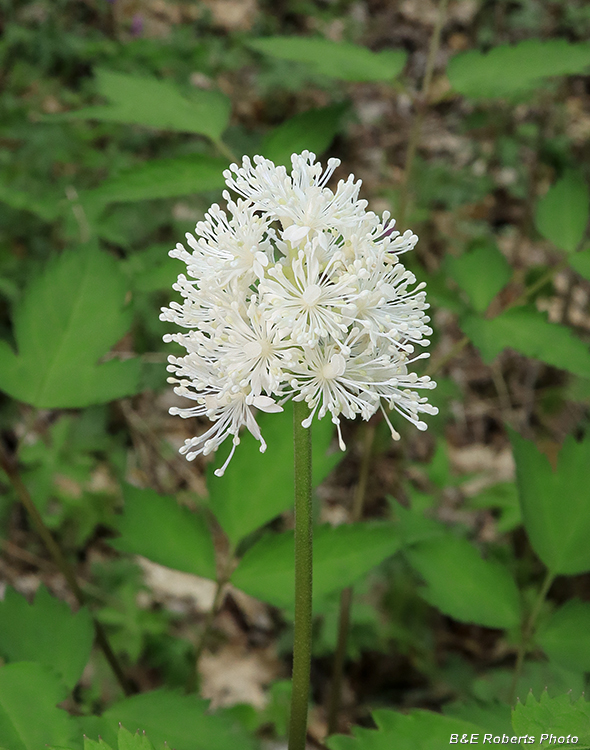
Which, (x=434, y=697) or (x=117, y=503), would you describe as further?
(x=117, y=503)

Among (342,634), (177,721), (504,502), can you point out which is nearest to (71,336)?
(177,721)

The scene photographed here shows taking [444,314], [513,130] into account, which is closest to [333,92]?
[513,130]

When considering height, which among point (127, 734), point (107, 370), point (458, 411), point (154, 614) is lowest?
point (154, 614)

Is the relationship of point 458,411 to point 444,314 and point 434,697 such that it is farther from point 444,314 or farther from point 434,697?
point 434,697

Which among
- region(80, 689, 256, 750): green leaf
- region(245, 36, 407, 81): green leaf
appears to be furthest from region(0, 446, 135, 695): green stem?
region(245, 36, 407, 81): green leaf

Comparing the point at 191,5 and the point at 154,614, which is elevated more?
the point at 191,5

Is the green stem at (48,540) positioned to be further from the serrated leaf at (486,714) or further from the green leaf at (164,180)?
the serrated leaf at (486,714)

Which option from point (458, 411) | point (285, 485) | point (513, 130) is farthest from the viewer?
point (513, 130)

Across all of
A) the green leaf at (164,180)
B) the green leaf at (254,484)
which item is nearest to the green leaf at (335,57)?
the green leaf at (164,180)
